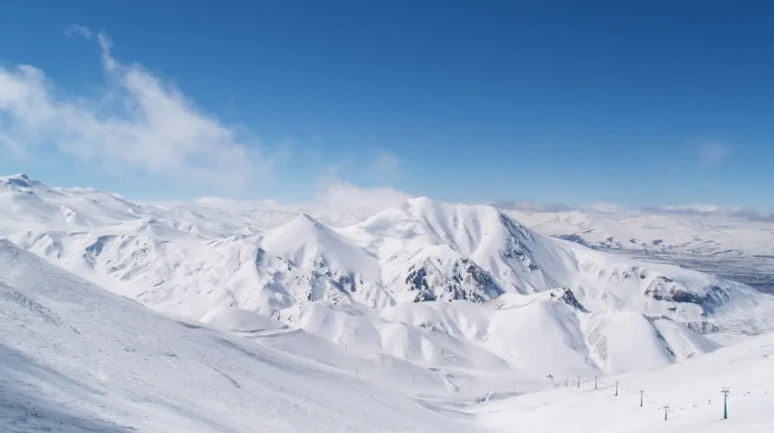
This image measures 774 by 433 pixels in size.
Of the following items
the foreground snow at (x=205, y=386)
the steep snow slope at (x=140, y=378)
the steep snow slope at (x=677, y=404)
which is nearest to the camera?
the steep snow slope at (x=140, y=378)

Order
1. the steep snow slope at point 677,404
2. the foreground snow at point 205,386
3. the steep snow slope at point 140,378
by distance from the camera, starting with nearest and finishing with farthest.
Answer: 1. the steep snow slope at point 140,378
2. the foreground snow at point 205,386
3. the steep snow slope at point 677,404

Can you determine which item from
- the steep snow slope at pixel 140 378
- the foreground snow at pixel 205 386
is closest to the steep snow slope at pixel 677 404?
the foreground snow at pixel 205 386

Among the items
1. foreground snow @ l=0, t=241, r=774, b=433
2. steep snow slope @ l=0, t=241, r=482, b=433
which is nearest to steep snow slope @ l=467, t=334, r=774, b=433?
foreground snow @ l=0, t=241, r=774, b=433

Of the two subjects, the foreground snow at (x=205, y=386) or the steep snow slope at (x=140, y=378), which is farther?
the foreground snow at (x=205, y=386)

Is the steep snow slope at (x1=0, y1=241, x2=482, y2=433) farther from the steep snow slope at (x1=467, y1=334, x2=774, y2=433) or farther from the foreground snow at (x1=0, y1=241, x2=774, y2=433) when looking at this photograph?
the steep snow slope at (x1=467, y1=334, x2=774, y2=433)

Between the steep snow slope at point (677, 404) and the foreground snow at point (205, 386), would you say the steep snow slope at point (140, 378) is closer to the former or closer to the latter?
the foreground snow at point (205, 386)
